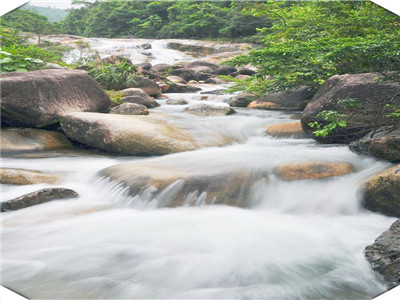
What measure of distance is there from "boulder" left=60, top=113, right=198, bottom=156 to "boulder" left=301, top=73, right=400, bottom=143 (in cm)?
168

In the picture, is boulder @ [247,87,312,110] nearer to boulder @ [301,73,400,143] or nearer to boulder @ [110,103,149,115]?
boulder @ [301,73,400,143]

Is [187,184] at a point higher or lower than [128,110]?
lower

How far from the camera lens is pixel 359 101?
10.4 ft

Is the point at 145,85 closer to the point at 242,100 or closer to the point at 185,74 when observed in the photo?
the point at 242,100

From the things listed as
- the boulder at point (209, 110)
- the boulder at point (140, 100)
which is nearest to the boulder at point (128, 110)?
the boulder at point (140, 100)

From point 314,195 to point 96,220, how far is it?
1.88 metres

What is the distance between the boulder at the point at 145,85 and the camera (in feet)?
27.9

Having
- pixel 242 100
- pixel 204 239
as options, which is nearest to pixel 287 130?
pixel 204 239

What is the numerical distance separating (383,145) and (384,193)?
0.68m

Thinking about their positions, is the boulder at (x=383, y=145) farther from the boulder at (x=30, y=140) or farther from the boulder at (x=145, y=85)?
the boulder at (x=145, y=85)

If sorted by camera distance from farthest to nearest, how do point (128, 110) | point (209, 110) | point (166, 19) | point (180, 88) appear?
1. point (166, 19)
2. point (180, 88)
3. point (209, 110)
4. point (128, 110)

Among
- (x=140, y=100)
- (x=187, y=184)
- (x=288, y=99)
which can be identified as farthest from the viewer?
(x=140, y=100)

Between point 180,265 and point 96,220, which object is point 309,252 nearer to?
point 180,265

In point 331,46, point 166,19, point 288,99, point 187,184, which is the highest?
point 166,19
